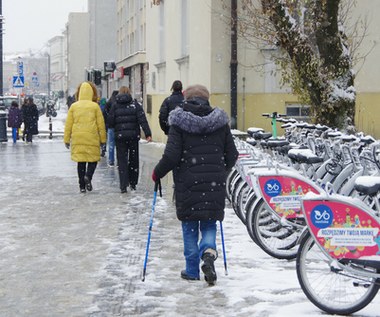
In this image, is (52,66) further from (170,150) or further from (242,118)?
(170,150)

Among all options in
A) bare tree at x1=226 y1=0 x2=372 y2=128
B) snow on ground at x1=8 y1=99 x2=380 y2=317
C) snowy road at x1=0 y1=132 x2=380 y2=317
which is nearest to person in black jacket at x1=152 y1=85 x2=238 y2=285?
snow on ground at x1=8 y1=99 x2=380 y2=317

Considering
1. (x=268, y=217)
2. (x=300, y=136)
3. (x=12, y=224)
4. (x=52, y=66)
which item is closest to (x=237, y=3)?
(x=300, y=136)

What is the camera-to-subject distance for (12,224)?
10.3 meters

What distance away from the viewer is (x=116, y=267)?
25.1ft

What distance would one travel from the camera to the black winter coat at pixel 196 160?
6812 millimetres

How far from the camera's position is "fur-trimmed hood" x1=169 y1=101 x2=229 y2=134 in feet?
22.3

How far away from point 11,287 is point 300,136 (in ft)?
16.3

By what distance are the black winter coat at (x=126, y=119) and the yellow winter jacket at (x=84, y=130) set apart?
240mm

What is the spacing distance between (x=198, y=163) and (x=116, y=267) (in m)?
1.46

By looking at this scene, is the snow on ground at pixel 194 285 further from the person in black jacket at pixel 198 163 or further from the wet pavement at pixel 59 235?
the person in black jacket at pixel 198 163

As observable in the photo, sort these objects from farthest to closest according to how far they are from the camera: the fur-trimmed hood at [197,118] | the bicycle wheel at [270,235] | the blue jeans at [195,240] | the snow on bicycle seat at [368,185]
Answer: the bicycle wheel at [270,235] < the blue jeans at [195,240] < the fur-trimmed hood at [197,118] < the snow on bicycle seat at [368,185]

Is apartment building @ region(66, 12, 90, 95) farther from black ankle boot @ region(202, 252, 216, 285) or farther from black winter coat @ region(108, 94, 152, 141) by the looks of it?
black ankle boot @ region(202, 252, 216, 285)

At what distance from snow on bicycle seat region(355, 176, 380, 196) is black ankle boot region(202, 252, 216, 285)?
65.4 inches

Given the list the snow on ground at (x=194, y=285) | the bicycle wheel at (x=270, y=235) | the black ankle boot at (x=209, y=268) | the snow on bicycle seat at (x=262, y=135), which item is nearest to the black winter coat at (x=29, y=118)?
the snow on bicycle seat at (x=262, y=135)
